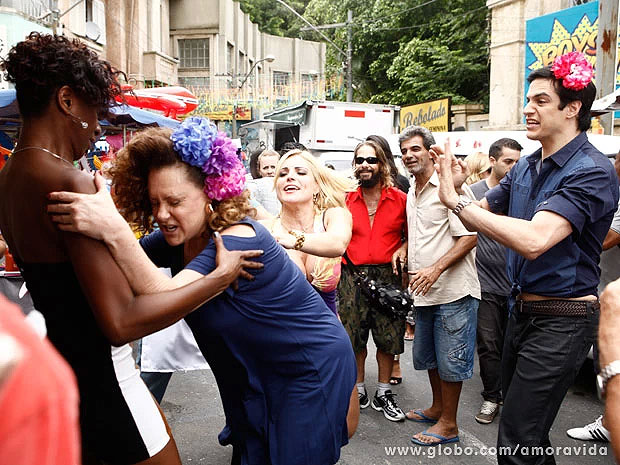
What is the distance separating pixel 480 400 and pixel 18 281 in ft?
12.8

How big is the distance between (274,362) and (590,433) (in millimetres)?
3016

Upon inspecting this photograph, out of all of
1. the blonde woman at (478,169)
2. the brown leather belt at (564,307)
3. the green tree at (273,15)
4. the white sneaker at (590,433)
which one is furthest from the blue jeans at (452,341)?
the green tree at (273,15)

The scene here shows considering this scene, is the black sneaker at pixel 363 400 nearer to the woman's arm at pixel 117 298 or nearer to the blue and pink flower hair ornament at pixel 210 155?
Answer: the blue and pink flower hair ornament at pixel 210 155

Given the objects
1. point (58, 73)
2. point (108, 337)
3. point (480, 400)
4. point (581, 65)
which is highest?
point (581, 65)

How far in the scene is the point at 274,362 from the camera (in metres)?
2.14

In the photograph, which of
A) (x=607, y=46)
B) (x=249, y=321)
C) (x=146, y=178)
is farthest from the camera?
(x=607, y=46)

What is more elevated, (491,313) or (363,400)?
(491,313)

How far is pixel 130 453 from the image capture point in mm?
2020

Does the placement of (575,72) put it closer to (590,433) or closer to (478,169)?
(590,433)

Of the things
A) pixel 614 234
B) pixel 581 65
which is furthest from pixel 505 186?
pixel 614 234

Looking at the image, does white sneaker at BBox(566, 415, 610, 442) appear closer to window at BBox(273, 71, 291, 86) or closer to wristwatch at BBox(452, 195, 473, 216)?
wristwatch at BBox(452, 195, 473, 216)

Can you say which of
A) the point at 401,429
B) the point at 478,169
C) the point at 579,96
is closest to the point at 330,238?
the point at 579,96

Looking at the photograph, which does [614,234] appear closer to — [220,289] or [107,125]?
[220,289]

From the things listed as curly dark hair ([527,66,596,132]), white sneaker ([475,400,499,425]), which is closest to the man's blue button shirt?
curly dark hair ([527,66,596,132])
